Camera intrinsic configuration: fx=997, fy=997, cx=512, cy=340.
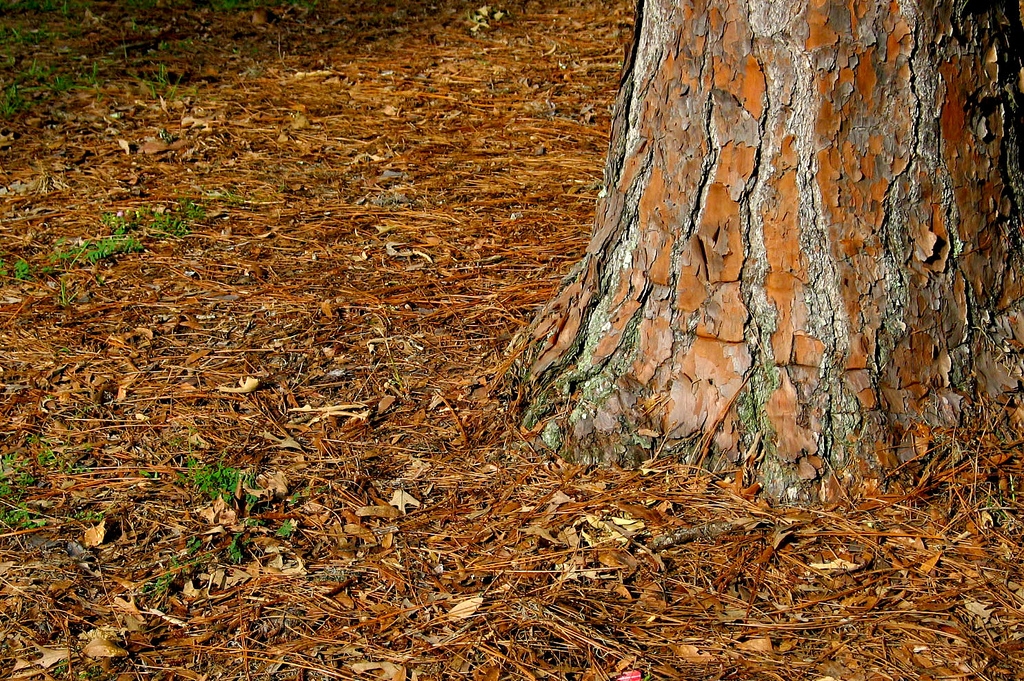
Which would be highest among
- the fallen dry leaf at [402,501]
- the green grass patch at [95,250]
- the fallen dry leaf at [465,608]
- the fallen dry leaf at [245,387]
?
the green grass patch at [95,250]

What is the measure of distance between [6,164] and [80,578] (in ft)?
8.68

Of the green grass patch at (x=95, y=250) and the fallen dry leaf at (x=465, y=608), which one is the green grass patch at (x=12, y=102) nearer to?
the green grass patch at (x=95, y=250)

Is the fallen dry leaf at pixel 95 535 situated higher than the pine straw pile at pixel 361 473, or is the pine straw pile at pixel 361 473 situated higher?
the pine straw pile at pixel 361 473

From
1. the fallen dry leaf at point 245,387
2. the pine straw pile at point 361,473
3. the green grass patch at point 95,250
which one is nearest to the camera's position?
the pine straw pile at point 361,473

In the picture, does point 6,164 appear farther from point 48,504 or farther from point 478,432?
point 478,432

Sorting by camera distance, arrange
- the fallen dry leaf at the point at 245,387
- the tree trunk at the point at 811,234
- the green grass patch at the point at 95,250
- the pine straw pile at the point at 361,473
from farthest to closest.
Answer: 1. the green grass patch at the point at 95,250
2. the fallen dry leaf at the point at 245,387
3. the tree trunk at the point at 811,234
4. the pine straw pile at the point at 361,473

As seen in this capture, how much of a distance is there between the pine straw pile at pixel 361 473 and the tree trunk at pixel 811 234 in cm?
14

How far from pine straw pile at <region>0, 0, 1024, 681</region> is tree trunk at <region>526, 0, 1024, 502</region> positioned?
0.14m

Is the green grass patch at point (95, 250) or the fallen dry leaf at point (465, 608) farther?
the green grass patch at point (95, 250)

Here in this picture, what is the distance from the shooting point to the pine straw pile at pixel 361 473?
217cm

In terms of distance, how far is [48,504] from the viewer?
2598 millimetres

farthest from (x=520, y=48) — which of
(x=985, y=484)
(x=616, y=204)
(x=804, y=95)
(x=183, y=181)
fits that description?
(x=985, y=484)

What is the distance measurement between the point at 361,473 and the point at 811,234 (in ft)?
4.31

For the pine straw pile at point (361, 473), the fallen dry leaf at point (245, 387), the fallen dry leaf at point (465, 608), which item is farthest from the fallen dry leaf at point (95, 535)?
the fallen dry leaf at point (465, 608)
